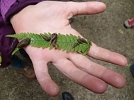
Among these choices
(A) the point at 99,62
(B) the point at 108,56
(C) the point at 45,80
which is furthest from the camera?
(A) the point at 99,62

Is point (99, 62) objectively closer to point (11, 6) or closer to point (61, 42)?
point (61, 42)

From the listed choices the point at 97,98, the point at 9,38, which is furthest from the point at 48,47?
the point at 97,98

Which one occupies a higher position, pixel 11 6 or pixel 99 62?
pixel 11 6

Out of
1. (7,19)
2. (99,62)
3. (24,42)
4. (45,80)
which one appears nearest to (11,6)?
(7,19)

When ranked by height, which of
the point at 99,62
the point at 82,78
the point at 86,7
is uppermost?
the point at 86,7

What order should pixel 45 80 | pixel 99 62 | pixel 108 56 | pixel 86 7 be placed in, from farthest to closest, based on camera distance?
pixel 99 62, pixel 86 7, pixel 108 56, pixel 45 80

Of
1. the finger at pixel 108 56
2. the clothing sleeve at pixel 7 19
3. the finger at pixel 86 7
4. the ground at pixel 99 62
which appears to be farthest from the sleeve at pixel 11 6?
the ground at pixel 99 62

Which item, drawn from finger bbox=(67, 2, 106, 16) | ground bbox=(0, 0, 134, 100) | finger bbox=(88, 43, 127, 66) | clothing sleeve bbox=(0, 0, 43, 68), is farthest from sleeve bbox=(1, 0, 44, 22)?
ground bbox=(0, 0, 134, 100)

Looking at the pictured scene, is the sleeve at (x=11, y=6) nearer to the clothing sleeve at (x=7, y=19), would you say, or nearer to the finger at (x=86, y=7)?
the clothing sleeve at (x=7, y=19)
